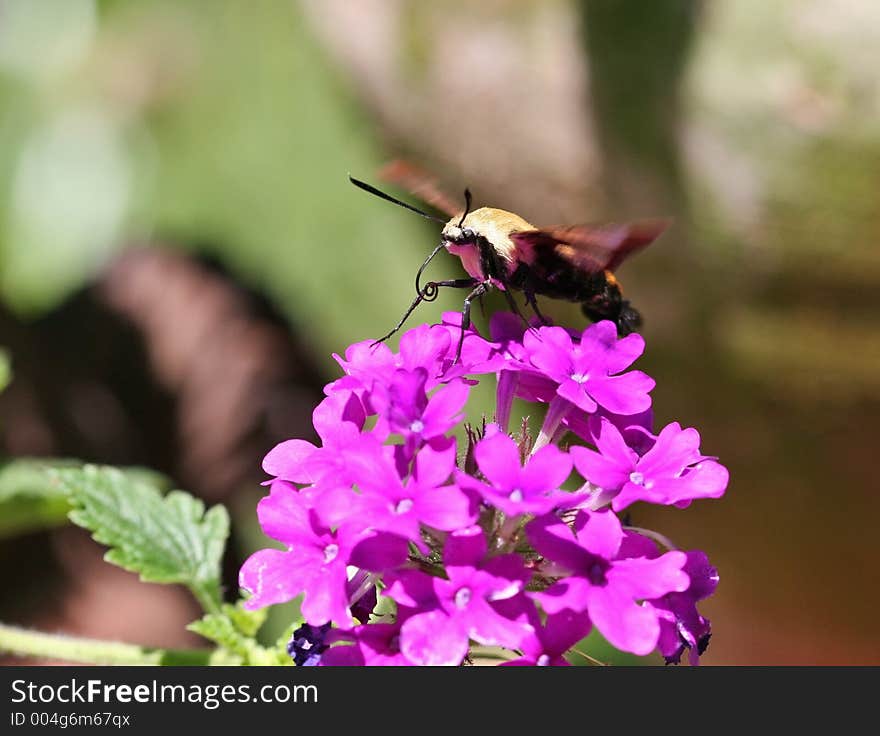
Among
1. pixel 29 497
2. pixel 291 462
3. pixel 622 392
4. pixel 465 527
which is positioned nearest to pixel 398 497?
pixel 465 527

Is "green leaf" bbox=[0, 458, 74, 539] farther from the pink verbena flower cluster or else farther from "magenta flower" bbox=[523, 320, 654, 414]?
"magenta flower" bbox=[523, 320, 654, 414]

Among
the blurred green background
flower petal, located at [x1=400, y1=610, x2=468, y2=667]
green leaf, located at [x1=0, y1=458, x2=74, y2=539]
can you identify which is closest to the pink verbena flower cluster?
flower petal, located at [x1=400, y1=610, x2=468, y2=667]

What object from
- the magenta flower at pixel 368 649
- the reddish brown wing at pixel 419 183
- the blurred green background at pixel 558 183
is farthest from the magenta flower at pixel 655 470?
the blurred green background at pixel 558 183

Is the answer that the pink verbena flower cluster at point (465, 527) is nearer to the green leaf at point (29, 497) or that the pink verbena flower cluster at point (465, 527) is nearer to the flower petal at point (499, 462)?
the flower petal at point (499, 462)

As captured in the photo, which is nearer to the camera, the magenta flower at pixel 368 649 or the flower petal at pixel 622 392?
the magenta flower at pixel 368 649

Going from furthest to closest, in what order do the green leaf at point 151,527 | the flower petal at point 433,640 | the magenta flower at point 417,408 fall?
1. the green leaf at point 151,527
2. the magenta flower at point 417,408
3. the flower petal at point 433,640

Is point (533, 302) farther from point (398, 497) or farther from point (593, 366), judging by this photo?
point (398, 497)
